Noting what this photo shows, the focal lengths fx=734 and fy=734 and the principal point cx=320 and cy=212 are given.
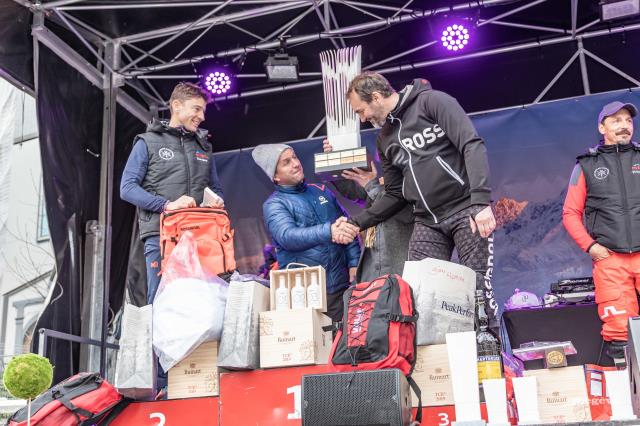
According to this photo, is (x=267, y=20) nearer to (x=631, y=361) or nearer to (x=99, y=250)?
(x=99, y=250)

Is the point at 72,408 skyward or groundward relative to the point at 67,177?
groundward

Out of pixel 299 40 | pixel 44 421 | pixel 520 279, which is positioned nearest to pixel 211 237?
pixel 44 421

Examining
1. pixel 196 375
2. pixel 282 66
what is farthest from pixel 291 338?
pixel 282 66

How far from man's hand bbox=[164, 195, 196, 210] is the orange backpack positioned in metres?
0.05

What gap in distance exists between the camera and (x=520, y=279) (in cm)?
580

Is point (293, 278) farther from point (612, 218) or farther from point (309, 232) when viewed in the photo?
point (612, 218)

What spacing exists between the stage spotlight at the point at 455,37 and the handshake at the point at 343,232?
2.00 metres

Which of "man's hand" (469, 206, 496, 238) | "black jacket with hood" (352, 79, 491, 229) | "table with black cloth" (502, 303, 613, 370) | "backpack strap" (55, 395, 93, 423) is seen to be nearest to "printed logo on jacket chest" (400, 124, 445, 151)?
"black jacket with hood" (352, 79, 491, 229)

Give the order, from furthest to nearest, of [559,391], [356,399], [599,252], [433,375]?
[599,252] < [433,375] < [559,391] < [356,399]

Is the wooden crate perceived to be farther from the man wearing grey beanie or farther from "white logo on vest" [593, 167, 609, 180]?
"white logo on vest" [593, 167, 609, 180]

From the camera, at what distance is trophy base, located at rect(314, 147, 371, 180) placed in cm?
473

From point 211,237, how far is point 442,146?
4.47ft

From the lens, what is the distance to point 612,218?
4449 mm

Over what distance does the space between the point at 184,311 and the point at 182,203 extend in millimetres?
759
